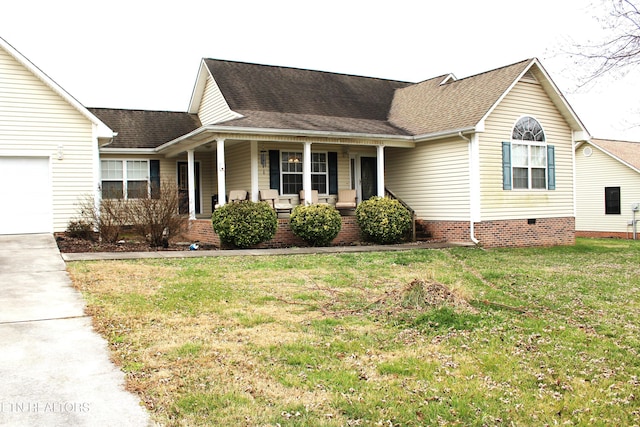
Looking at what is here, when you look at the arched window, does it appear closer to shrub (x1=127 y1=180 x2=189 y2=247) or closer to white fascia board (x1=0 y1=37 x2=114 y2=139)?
shrub (x1=127 y1=180 x2=189 y2=247)

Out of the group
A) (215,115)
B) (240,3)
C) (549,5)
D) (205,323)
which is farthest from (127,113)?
(205,323)

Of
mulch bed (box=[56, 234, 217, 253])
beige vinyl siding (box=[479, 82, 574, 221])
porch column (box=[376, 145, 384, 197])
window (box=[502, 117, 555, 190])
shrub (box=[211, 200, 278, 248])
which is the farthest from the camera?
porch column (box=[376, 145, 384, 197])

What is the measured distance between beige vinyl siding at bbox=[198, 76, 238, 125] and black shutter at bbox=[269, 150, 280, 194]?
176 cm

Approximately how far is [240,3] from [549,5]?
1061 cm

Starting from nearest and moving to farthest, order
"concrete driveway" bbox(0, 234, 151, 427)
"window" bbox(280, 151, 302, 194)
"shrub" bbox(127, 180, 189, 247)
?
"concrete driveway" bbox(0, 234, 151, 427) < "shrub" bbox(127, 180, 189, 247) < "window" bbox(280, 151, 302, 194)

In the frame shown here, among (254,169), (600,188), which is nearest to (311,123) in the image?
(254,169)

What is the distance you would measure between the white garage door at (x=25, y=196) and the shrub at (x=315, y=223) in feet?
22.2

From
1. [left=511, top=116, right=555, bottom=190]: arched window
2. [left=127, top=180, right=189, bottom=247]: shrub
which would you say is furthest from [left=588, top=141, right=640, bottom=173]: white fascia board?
[left=127, top=180, right=189, bottom=247]: shrub

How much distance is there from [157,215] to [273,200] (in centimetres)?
398

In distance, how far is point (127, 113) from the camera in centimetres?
2181

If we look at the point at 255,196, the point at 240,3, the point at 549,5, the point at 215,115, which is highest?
the point at 240,3

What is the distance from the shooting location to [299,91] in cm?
2062

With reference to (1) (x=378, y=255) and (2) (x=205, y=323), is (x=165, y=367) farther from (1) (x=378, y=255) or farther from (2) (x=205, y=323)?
(1) (x=378, y=255)

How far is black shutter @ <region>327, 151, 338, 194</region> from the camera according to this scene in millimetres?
19234
